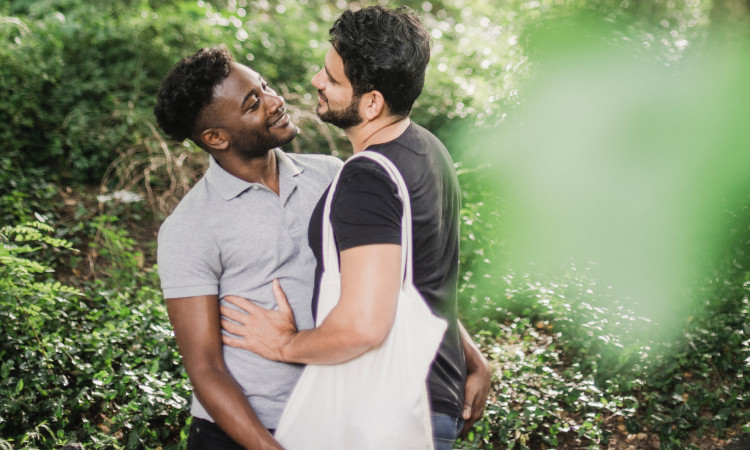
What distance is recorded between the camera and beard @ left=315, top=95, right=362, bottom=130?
1.77 meters

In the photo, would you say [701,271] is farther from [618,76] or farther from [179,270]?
[179,270]

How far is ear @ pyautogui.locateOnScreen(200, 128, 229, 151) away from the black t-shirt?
22.9 inches

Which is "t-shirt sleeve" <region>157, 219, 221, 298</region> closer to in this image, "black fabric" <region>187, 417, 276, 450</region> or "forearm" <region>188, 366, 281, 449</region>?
"forearm" <region>188, 366, 281, 449</region>

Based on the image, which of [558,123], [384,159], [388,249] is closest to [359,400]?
[388,249]

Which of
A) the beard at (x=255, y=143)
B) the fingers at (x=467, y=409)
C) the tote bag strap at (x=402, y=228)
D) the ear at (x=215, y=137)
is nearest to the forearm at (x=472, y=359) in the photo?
the fingers at (x=467, y=409)

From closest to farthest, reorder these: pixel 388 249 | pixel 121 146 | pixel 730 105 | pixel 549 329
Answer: pixel 388 249, pixel 730 105, pixel 549 329, pixel 121 146

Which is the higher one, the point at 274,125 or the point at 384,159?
the point at 384,159

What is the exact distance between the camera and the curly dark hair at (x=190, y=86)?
2105 millimetres

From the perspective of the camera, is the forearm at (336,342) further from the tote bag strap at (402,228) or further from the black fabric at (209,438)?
the black fabric at (209,438)

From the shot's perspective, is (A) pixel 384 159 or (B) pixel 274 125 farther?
(B) pixel 274 125

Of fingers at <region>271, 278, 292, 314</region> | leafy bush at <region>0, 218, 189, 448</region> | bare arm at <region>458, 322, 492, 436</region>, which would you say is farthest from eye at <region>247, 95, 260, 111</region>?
leafy bush at <region>0, 218, 189, 448</region>

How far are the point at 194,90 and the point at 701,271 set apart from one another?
11.9 feet

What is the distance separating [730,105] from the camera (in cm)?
418

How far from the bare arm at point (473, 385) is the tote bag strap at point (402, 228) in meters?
0.50
